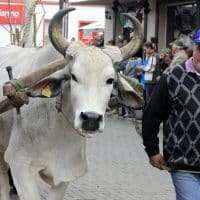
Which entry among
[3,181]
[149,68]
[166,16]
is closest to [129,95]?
[3,181]

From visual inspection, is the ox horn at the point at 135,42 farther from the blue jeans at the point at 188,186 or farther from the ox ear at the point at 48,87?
the blue jeans at the point at 188,186

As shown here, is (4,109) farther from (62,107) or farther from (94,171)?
(94,171)

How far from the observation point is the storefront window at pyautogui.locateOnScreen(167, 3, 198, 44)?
19.5 meters

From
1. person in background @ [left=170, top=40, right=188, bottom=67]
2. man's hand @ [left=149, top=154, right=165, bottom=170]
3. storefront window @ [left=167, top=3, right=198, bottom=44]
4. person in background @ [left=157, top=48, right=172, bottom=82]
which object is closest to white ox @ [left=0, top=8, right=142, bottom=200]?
man's hand @ [left=149, top=154, right=165, bottom=170]

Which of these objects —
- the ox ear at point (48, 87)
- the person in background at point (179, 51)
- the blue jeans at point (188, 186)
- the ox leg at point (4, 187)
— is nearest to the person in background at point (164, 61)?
the person in background at point (179, 51)

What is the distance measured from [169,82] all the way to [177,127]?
1.08 ft

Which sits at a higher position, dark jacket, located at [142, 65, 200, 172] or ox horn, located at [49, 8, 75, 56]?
ox horn, located at [49, 8, 75, 56]

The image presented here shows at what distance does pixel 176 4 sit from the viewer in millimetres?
20469

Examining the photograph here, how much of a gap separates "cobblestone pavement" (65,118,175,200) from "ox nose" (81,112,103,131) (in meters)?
3.46

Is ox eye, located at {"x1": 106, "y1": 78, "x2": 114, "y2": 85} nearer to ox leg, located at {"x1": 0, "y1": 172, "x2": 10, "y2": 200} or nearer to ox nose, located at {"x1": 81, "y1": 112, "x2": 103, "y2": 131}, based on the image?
ox nose, located at {"x1": 81, "y1": 112, "x2": 103, "y2": 131}

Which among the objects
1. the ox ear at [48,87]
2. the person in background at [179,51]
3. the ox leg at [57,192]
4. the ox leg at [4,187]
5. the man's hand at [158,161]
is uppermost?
the ox ear at [48,87]

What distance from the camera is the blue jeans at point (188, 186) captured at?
16.0 ft

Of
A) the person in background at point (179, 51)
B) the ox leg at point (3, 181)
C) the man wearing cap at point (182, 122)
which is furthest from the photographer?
the person in background at point (179, 51)

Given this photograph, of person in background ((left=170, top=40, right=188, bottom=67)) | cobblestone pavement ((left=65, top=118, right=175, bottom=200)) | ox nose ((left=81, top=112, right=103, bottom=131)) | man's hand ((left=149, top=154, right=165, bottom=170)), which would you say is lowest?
cobblestone pavement ((left=65, top=118, right=175, bottom=200))
